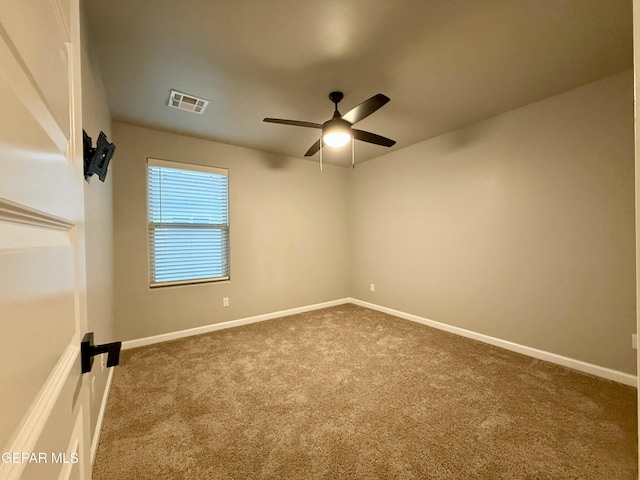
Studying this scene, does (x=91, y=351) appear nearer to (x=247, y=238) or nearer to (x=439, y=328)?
(x=247, y=238)

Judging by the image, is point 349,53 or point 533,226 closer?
point 349,53

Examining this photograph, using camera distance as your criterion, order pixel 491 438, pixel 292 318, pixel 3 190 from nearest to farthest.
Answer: pixel 3 190
pixel 491 438
pixel 292 318

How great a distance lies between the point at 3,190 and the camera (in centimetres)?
28

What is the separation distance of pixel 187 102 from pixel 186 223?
148 cm

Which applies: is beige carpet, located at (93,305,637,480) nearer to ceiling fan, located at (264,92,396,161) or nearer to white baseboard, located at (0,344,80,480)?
white baseboard, located at (0,344,80,480)

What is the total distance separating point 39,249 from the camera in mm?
392

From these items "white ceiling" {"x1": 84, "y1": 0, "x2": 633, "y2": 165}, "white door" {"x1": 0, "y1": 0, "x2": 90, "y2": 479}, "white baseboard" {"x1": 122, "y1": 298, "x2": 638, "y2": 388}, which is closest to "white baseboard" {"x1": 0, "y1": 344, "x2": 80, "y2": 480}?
"white door" {"x1": 0, "y1": 0, "x2": 90, "y2": 479}

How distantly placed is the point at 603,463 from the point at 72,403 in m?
2.45

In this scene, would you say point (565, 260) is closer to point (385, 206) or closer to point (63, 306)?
point (385, 206)

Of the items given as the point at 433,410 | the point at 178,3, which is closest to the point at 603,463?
the point at 433,410

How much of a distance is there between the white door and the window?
9.85ft

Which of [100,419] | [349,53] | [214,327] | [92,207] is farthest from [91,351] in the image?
[214,327]

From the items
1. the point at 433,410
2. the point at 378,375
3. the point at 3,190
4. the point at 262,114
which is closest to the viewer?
the point at 3,190

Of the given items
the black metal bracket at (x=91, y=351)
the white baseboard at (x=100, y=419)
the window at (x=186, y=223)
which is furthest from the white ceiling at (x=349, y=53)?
the white baseboard at (x=100, y=419)
